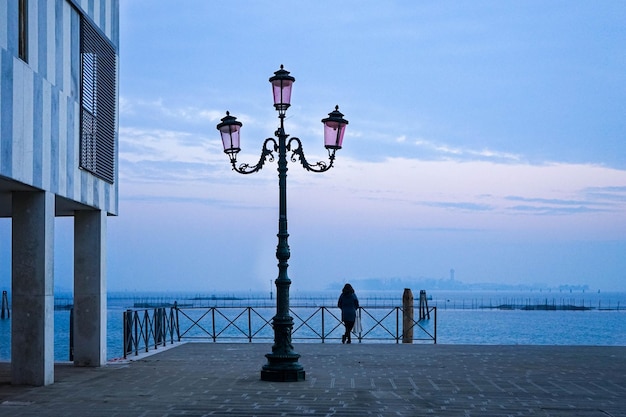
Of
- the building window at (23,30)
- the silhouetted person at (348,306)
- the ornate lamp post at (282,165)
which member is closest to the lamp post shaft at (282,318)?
the ornate lamp post at (282,165)

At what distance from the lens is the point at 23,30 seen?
1057 cm

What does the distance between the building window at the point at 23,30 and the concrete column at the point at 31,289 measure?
190 centimetres

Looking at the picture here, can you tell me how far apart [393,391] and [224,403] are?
239cm

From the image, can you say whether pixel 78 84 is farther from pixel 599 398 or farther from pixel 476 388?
pixel 599 398

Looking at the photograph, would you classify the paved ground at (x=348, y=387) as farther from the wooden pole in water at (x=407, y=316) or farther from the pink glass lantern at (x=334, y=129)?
the wooden pole in water at (x=407, y=316)

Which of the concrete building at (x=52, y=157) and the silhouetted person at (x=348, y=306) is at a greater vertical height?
the concrete building at (x=52, y=157)

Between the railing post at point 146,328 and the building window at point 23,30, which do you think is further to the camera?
the railing post at point 146,328

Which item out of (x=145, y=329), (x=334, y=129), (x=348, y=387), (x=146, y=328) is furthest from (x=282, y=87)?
(x=145, y=329)

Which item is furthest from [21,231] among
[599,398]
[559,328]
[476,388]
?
[559,328]

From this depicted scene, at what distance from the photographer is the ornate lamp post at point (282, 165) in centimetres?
1208

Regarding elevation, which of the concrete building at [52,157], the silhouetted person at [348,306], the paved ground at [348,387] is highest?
the concrete building at [52,157]

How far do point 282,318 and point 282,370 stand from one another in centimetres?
79

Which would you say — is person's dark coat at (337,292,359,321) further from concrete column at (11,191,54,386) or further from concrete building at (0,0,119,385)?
concrete column at (11,191,54,386)

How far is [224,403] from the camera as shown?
31.5ft
